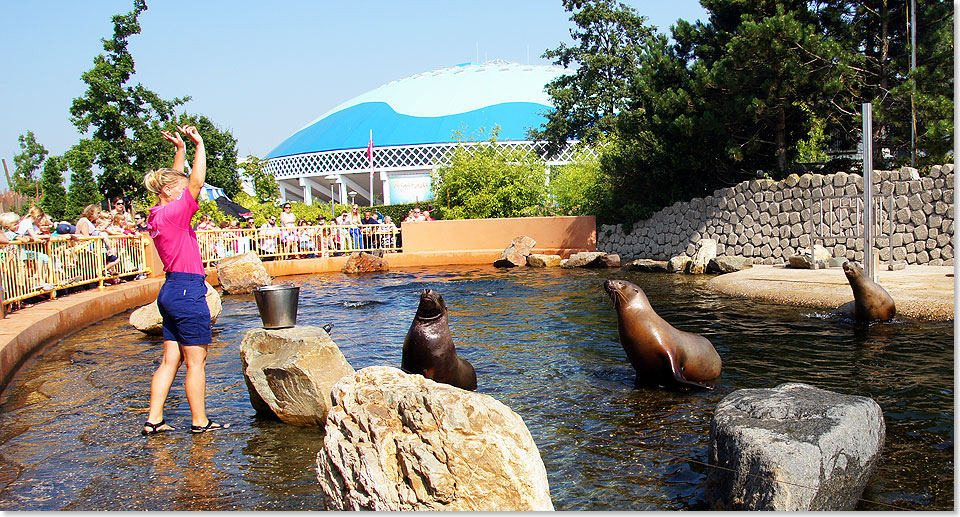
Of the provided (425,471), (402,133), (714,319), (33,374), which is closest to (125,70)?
(33,374)

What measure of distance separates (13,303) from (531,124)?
47455 millimetres

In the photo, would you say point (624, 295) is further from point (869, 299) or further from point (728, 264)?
point (728, 264)

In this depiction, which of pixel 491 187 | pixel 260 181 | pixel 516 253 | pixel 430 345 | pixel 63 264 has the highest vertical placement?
pixel 260 181

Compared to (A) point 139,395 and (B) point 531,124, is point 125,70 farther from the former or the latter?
(B) point 531,124

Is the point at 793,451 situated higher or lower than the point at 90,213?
lower

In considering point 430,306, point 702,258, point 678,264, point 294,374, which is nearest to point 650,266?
point 678,264

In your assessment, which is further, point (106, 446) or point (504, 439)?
point (106, 446)

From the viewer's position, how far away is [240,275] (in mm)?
15586

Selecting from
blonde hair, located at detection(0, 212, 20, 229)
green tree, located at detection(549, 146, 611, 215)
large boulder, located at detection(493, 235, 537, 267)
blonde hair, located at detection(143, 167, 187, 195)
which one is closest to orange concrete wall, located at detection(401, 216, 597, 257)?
large boulder, located at detection(493, 235, 537, 267)

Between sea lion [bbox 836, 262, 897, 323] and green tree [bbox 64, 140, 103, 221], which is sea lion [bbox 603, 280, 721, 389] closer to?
sea lion [bbox 836, 262, 897, 323]

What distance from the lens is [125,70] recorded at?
83.1ft

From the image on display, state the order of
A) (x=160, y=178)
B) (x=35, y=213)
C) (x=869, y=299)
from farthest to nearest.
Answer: (x=35, y=213), (x=869, y=299), (x=160, y=178)

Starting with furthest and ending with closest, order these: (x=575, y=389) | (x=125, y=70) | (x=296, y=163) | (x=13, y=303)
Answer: (x=296, y=163), (x=125, y=70), (x=13, y=303), (x=575, y=389)

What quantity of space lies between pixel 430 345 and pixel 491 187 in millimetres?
20555
